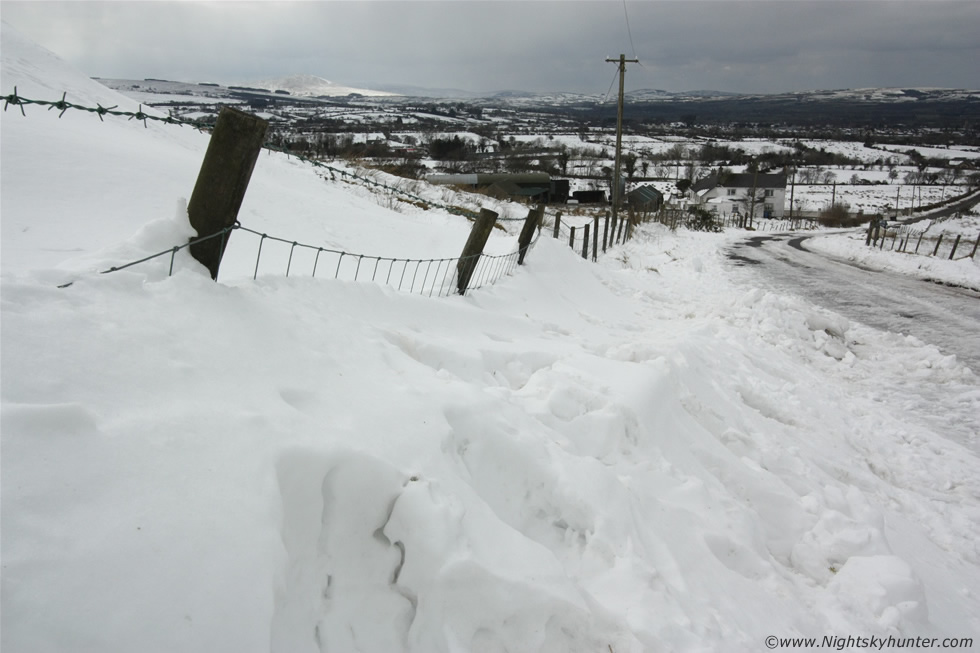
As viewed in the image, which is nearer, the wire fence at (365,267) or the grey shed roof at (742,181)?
the wire fence at (365,267)

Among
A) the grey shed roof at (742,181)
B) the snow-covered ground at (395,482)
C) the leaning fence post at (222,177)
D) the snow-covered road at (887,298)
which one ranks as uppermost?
the grey shed roof at (742,181)

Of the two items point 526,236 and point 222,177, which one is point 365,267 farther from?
point 222,177

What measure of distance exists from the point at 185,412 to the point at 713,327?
7.19 meters

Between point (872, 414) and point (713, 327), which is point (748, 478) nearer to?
point (872, 414)

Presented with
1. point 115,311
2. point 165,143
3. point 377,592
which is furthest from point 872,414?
point 165,143

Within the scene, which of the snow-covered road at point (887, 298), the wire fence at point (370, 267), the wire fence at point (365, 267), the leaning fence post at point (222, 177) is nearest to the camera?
the leaning fence post at point (222, 177)

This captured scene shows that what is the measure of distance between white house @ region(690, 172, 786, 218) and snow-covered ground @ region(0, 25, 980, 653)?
7340 centimetres

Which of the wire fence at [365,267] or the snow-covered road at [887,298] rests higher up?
the wire fence at [365,267]

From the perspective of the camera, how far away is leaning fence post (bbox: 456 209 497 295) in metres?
5.87

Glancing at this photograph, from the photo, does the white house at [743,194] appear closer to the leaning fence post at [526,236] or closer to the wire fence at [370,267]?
the leaning fence post at [526,236]

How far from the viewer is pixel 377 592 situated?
6.43ft

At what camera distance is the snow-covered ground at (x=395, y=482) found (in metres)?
1.54

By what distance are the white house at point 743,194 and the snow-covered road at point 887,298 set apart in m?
56.6

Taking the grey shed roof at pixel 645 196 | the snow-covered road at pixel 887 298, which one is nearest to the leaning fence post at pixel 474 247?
the snow-covered road at pixel 887 298
